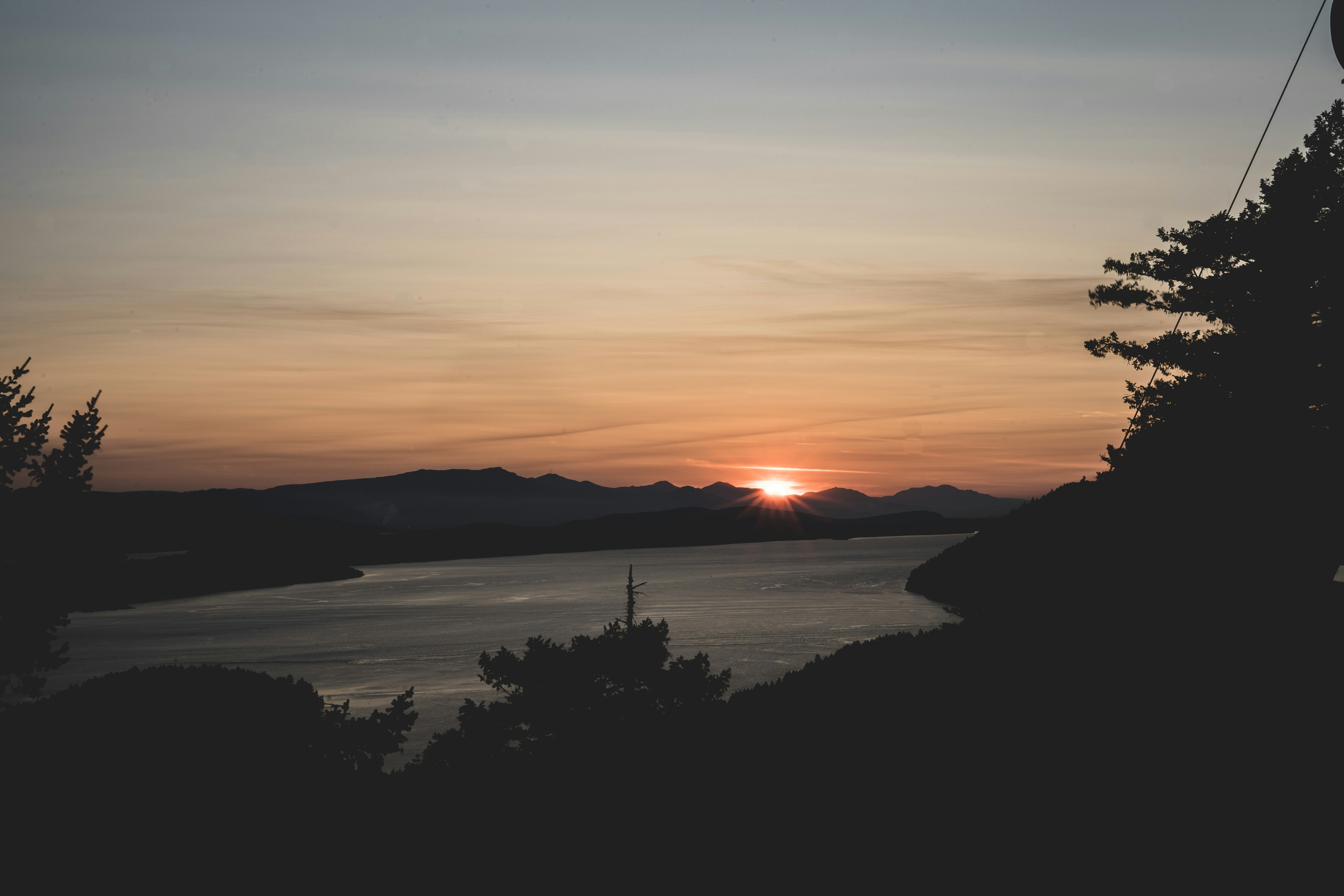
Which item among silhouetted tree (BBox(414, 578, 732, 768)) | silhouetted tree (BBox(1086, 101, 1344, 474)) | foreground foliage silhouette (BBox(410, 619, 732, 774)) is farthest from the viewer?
silhouetted tree (BBox(1086, 101, 1344, 474))

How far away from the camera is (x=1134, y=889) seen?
9.39 m

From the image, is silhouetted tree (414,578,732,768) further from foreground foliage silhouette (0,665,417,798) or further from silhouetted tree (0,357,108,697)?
silhouetted tree (0,357,108,697)

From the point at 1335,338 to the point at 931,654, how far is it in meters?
24.2

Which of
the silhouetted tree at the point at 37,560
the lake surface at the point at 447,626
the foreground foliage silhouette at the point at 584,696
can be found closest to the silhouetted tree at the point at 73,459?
the silhouetted tree at the point at 37,560

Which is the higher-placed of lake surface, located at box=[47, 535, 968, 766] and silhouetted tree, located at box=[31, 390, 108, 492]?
silhouetted tree, located at box=[31, 390, 108, 492]

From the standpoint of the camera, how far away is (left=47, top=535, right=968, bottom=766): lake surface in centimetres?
6644

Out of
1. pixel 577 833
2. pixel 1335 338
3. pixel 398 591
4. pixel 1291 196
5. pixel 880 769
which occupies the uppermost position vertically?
pixel 1291 196

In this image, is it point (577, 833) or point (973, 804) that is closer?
point (973, 804)

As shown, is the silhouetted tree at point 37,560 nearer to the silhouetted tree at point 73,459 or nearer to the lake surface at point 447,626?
the silhouetted tree at point 73,459

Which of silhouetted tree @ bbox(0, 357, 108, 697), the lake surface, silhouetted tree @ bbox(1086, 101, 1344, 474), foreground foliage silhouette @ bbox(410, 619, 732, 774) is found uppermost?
silhouetted tree @ bbox(1086, 101, 1344, 474)

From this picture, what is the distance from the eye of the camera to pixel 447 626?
101625 mm

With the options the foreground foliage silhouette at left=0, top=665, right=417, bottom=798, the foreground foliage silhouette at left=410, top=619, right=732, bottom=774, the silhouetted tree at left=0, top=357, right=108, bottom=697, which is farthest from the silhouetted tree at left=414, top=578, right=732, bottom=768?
the silhouetted tree at left=0, top=357, right=108, bottom=697

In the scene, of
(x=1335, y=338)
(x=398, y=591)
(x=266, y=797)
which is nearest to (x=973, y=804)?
(x=266, y=797)

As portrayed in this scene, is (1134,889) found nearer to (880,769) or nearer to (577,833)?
(880,769)
